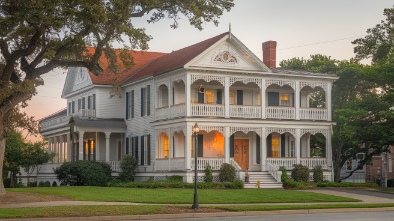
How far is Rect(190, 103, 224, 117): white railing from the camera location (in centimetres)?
4384

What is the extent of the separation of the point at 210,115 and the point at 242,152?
17.4ft

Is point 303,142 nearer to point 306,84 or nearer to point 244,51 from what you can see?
point 306,84

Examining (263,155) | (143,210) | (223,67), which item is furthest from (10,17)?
(263,155)

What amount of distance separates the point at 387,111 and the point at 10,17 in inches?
1108

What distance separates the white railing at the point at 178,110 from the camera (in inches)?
1732

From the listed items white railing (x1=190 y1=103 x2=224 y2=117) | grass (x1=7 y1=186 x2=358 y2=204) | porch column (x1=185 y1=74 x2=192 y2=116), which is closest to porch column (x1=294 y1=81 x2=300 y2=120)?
white railing (x1=190 y1=103 x2=224 y2=117)

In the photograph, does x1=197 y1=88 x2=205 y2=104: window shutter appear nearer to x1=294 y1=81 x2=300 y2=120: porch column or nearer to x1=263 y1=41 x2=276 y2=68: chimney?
x1=294 y1=81 x2=300 y2=120: porch column

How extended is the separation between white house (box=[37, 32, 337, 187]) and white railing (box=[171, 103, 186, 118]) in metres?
0.06

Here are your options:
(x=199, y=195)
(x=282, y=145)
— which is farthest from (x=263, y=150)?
(x=199, y=195)

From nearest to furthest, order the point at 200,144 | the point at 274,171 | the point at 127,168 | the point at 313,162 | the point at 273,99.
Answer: the point at 274,171 < the point at 200,144 < the point at 313,162 < the point at 127,168 < the point at 273,99

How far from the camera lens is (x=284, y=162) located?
46.1m

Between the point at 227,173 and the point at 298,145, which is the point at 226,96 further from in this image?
the point at 298,145

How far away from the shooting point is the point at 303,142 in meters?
50.8

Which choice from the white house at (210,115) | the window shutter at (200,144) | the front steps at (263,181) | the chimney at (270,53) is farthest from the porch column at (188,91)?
the chimney at (270,53)
